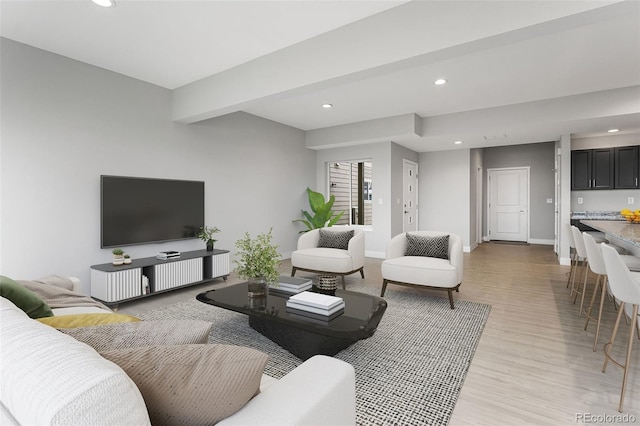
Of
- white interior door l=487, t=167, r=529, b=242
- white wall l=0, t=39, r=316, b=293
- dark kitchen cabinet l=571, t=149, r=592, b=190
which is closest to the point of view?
white wall l=0, t=39, r=316, b=293

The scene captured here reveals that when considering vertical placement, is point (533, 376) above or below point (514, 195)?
below

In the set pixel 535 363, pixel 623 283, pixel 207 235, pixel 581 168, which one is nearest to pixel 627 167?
pixel 581 168

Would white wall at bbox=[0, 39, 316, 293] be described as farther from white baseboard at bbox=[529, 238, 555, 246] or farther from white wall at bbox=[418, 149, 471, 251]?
white baseboard at bbox=[529, 238, 555, 246]

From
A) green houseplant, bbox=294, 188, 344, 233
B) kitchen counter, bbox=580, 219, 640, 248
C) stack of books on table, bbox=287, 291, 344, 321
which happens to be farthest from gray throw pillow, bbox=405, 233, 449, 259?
green houseplant, bbox=294, 188, 344, 233

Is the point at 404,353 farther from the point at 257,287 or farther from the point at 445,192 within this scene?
the point at 445,192

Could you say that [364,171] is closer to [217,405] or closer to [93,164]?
[93,164]

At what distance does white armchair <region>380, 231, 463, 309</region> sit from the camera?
11.1 feet

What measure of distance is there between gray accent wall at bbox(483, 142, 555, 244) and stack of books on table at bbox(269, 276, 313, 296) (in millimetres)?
7604

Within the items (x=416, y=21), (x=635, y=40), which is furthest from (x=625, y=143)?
(x=416, y=21)

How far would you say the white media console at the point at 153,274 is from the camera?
11.3ft

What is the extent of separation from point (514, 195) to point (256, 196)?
670cm

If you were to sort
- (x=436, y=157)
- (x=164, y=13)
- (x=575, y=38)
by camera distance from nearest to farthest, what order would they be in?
(x=164, y=13), (x=575, y=38), (x=436, y=157)

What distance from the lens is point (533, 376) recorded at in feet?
6.90

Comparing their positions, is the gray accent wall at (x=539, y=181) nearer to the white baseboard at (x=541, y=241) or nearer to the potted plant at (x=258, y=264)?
the white baseboard at (x=541, y=241)
